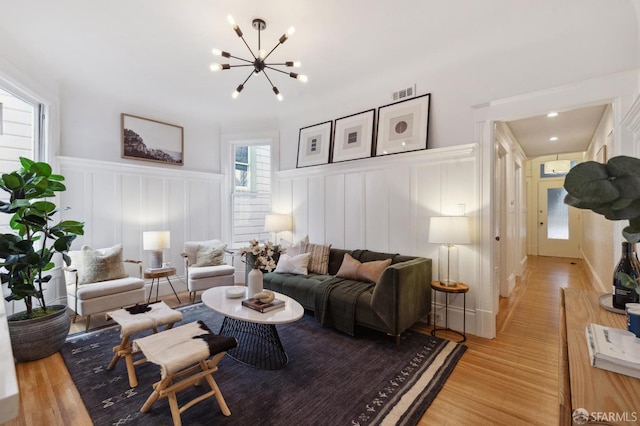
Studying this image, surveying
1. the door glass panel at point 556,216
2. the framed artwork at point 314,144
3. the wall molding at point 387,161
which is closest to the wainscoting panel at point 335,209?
the wall molding at point 387,161

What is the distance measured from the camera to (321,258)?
4.06 m

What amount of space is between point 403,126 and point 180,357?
3.38 m

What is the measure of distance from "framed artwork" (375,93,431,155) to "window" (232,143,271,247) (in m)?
2.48

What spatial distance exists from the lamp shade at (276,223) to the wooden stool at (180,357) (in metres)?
2.68

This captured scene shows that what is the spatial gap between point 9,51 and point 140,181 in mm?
1984

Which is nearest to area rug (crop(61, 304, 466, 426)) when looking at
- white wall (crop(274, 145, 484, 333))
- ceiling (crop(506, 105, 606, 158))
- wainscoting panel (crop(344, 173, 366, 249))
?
white wall (crop(274, 145, 484, 333))

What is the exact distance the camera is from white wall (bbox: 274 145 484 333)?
3199 mm

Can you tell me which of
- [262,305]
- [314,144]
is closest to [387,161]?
[314,144]

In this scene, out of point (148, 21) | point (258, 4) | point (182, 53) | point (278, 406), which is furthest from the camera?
point (182, 53)

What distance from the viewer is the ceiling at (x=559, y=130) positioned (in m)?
3.90

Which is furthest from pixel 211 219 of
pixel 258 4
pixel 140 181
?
pixel 258 4

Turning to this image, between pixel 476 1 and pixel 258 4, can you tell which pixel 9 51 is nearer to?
pixel 258 4

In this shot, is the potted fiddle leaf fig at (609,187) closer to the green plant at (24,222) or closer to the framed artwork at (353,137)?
the framed artwork at (353,137)

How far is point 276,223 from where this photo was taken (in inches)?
188
